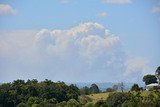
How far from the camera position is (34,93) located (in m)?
148

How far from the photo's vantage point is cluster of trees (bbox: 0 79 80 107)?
464 feet

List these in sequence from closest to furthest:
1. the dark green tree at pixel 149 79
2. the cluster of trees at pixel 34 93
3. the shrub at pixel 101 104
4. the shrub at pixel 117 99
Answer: the shrub at pixel 101 104 → the shrub at pixel 117 99 → the cluster of trees at pixel 34 93 → the dark green tree at pixel 149 79

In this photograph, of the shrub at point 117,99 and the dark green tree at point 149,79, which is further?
the dark green tree at point 149,79

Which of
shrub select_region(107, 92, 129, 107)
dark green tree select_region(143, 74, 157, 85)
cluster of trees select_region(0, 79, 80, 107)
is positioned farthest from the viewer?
dark green tree select_region(143, 74, 157, 85)

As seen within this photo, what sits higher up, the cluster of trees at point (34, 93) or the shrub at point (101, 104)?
the cluster of trees at point (34, 93)

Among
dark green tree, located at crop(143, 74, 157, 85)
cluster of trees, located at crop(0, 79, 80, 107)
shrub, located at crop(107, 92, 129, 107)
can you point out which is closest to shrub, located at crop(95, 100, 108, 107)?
shrub, located at crop(107, 92, 129, 107)

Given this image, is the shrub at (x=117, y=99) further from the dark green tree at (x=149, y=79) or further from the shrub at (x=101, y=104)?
the dark green tree at (x=149, y=79)

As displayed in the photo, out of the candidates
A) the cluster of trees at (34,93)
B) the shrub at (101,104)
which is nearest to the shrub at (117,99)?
the shrub at (101,104)

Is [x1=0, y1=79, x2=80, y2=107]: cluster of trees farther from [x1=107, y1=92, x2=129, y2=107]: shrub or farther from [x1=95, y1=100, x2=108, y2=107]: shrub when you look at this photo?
[x1=107, y1=92, x2=129, y2=107]: shrub

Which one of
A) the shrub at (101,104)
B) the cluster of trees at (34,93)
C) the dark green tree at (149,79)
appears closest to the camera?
the shrub at (101,104)

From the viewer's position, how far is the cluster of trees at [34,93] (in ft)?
464

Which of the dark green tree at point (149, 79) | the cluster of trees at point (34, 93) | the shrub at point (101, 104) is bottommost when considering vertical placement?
the shrub at point (101, 104)

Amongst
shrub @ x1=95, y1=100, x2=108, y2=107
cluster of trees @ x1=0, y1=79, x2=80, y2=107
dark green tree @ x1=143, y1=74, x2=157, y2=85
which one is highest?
dark green tree @ x1=143, y1=74, x2=157, y2=85

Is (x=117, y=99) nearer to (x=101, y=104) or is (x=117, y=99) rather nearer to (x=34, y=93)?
(x=101, y=104)
